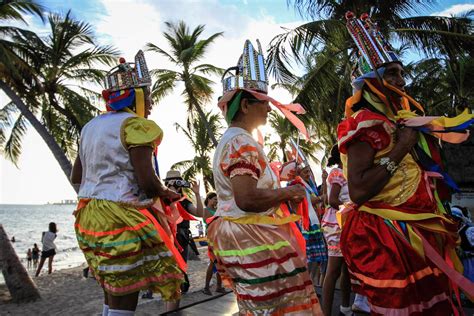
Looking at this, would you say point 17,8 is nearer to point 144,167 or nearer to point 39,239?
point 144,167

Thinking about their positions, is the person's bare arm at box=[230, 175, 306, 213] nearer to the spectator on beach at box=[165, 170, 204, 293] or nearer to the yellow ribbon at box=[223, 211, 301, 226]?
the yellow ribbon at box=[223, 211, 301, 226]

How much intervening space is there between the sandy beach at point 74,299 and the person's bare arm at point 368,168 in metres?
5.17

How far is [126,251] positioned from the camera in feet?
8.46

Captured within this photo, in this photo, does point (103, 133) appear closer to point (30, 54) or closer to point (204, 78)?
point (30, 54)

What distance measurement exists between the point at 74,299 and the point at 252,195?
8623 mm

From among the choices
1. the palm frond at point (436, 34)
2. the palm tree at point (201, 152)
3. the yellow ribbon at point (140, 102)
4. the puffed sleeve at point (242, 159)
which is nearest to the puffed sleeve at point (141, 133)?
the yellow ribbon at point (140, 102)

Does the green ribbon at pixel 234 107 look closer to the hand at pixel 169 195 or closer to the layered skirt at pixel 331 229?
the hand at pixel 169 195

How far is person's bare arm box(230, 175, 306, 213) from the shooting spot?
213 cm

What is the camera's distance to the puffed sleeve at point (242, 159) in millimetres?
2184

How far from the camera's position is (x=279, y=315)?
2129mm

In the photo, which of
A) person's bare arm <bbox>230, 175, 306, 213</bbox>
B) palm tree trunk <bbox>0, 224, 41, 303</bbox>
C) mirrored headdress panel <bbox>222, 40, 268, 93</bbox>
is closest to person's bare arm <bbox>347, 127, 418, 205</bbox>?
person's bare arm <bbox>230, 175, 306, 213</bbox>

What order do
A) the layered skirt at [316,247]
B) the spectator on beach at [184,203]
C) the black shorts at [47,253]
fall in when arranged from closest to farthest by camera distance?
1. the spectator on beach at [184,203]
2. the layered skirt at [316,247]
3. the black shorts at [47,253]

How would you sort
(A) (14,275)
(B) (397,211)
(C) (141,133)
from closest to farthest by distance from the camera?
(B) (397,211)
(C) (141,133)
(A) (14,275)

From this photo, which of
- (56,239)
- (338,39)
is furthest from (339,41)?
(56,239)
